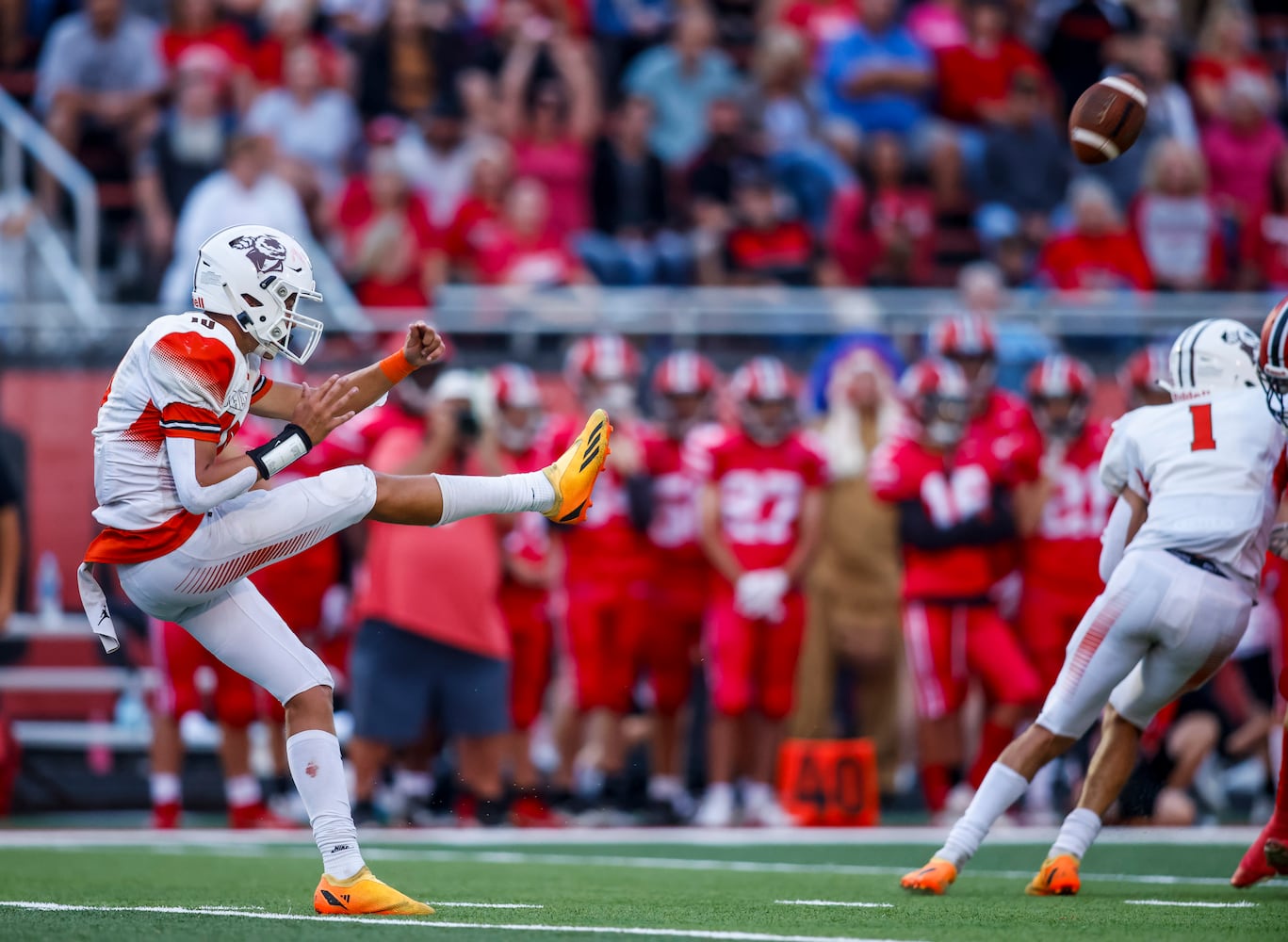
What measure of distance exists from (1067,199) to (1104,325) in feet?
6.15

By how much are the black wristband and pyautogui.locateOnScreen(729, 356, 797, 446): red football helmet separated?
4.77 m

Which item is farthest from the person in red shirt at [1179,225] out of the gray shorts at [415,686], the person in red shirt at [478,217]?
the gray shorts at [415,686]

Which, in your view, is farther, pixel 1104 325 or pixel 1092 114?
pixel 1104 325

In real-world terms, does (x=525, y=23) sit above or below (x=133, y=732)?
above

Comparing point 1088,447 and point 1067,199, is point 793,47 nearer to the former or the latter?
point 1067,199

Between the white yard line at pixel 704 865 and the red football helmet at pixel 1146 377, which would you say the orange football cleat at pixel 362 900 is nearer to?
the white yard line at pixel 704 865

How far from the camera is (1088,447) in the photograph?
9930 mm

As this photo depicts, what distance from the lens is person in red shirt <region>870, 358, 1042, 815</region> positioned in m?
9.48

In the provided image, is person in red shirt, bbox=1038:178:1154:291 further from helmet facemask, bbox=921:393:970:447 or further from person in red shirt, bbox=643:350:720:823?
person in red shirt, bbox=643:350:720:823

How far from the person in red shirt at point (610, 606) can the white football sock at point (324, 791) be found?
13.9 ft

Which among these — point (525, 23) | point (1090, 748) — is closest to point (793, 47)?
point (525, 23)

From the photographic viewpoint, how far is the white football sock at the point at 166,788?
9.27 m

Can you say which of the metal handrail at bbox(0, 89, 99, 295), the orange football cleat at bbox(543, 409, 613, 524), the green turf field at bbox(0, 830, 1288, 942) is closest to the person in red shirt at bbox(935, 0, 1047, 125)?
the metal handrail at bbox(0, 89, 99, 295)

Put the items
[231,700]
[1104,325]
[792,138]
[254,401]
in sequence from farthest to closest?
[792,138] → [1104,325] → [231,700] → [254,401]
